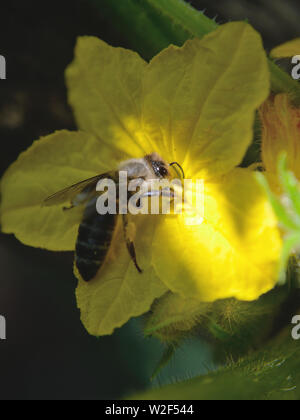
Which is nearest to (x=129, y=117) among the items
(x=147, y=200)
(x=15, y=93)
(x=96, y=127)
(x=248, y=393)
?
(x=96, y=127)

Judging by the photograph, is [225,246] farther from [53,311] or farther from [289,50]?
[53,311]

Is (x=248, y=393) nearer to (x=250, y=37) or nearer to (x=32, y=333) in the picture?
(x=250, y=37)

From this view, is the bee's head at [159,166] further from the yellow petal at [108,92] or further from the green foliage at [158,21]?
the green foliage at [158,21]

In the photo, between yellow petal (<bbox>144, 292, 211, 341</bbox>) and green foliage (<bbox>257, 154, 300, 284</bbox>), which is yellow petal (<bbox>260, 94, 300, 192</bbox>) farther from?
yellow petal (<bbox>144, 292, 211, 341</bbox>)

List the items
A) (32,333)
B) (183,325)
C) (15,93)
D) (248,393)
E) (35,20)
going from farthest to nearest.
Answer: (32,333) < (15,93) < (35,20) < (183,325) < (248,393)

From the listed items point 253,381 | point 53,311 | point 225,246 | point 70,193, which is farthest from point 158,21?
point 53,311

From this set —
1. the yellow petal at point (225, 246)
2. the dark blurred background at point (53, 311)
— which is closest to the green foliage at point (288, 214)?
the yellow petal at point (225, 246)
